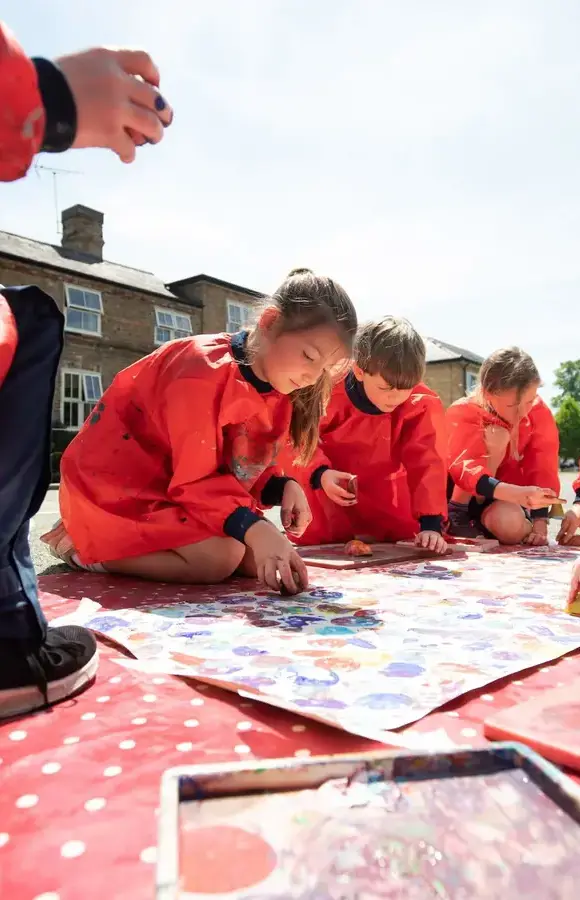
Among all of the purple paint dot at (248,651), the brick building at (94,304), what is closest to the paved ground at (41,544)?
the purple paint dot at (248,651)

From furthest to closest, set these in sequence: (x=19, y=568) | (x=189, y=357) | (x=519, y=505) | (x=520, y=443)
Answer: (x=520, y=443) → (x=519, y=505) → (x=189, y=357) → (x=19, y=568)

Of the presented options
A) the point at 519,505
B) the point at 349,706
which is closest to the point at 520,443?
the point at 519,505

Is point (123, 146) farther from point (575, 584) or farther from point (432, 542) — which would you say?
point (432, 542)

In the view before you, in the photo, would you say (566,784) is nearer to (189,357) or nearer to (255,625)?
(255,625)

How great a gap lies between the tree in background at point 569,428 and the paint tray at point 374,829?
3228 centimetres

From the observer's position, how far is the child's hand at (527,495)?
7.84ft

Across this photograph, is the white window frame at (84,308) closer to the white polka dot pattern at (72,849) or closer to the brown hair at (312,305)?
the brown hair at (312,305)

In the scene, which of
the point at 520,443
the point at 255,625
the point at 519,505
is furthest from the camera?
the point at 520,443

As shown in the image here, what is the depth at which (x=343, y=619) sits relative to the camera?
1.17m

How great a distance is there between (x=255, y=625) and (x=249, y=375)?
71cm

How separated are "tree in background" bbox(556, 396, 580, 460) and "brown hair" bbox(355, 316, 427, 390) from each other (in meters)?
30.6

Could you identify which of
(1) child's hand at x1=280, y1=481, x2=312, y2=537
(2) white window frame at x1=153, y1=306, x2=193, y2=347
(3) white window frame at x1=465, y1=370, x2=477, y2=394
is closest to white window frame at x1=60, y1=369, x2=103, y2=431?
(2) white window frame at x1=153, y1=306, x2=193, y2=347

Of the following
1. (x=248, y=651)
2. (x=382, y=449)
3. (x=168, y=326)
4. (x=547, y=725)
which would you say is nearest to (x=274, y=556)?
(x=248, y=651)

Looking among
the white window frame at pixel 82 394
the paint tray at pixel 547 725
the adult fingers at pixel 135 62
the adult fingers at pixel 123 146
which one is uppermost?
the white window frame at pixel 82 394
